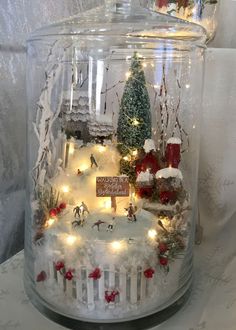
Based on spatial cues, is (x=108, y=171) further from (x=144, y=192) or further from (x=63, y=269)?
(x=63, y=269)

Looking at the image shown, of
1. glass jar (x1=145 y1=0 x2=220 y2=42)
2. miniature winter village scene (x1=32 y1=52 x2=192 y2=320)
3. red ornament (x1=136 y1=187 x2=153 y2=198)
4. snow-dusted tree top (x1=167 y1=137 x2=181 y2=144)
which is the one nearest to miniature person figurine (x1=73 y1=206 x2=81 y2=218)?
miniature winter village scene (x1=32 y1=52 x2=192 y2=320)

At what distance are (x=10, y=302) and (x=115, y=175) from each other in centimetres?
29

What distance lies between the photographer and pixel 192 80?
795mm

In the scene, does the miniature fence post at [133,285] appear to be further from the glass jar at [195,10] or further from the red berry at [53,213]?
the glass jar at [195,10]

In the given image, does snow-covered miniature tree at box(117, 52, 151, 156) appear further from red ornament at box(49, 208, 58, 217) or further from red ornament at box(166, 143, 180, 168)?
red ornament at box(49, 208, 58, 217)

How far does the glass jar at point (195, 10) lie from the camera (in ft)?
2.91

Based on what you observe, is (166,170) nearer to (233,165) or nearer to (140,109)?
(140,109)

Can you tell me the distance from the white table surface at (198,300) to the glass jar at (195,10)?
0.50 metres

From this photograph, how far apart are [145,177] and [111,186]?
86 millimetres

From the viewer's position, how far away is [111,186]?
2.10ft

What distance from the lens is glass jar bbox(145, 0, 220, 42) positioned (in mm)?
886

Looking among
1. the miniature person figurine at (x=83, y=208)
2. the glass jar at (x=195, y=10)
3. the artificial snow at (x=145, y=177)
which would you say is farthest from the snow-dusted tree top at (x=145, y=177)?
the glass jar at (x=195, y=10)

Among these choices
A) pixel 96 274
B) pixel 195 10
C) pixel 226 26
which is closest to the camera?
pixel 96 274

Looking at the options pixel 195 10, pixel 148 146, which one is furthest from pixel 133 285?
pixel 195 10
